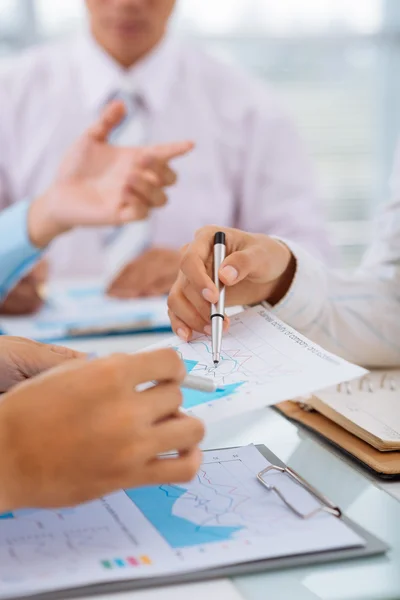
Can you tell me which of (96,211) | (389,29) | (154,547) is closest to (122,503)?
(154,547)

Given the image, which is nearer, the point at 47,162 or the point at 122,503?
the point at 122,503

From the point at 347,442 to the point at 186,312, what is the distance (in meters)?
0.20

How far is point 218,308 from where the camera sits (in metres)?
0.78

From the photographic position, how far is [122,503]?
0.63m

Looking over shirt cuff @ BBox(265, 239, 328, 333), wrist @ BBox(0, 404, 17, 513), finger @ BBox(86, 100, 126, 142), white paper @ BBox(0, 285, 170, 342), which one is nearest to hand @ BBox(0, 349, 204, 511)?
wrist @ BBox(0, 404, 17, 513)

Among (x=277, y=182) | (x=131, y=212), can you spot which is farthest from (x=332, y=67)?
(x=131, y=212)

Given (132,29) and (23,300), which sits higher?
(132,29)

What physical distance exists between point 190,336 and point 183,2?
2354 mm

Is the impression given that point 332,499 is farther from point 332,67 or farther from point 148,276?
point 332,67

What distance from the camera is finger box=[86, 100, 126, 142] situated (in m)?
1.44

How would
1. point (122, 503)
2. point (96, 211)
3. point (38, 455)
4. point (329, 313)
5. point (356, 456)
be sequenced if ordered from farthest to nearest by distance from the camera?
point (96, 211), point (329, 313), point (356, 456), point (122, 503), point (38, 455)

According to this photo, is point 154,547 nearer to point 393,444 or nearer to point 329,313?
point 393,444

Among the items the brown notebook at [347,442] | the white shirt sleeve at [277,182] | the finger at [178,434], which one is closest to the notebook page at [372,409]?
the brown notebook at [347,442]

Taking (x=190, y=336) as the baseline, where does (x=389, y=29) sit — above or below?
above
